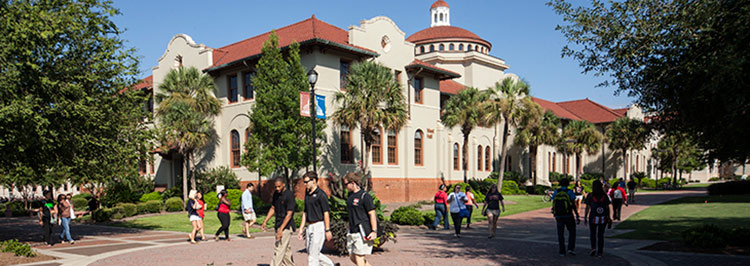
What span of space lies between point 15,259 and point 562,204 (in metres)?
11.5

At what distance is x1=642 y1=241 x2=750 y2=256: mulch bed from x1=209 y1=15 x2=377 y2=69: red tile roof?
60.9ft

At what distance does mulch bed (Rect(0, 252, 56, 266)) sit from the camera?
10977 mm

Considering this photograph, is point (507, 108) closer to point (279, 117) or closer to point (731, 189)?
point (279, 117)

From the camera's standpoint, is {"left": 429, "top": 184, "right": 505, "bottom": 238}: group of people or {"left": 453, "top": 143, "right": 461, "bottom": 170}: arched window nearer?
{"left": 429, "top": 184, "right": 505, "bottom": 238}: group of people

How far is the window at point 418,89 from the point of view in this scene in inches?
1344

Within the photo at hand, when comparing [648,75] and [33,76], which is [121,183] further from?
[648,75]

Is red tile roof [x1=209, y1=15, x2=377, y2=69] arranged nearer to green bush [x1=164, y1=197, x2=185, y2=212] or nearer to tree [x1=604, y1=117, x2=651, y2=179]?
green bush [x1=164, y1=197, x2=185, y2=212]

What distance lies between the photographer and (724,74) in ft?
23.5

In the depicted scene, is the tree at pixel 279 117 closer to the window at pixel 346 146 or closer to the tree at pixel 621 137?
the window at pixel 346 146

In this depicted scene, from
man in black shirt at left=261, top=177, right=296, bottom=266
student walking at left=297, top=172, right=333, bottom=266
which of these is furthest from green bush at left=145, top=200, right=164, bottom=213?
student walking at left=297, top=172, right=333, bottom=266

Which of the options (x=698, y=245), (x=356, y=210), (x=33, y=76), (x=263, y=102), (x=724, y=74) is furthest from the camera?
(x=263, y=102)

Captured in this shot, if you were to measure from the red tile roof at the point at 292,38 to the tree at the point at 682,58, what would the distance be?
1779 cm

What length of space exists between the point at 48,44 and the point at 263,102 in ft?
35.9

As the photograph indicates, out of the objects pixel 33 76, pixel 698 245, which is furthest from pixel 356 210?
pixel 33 76
